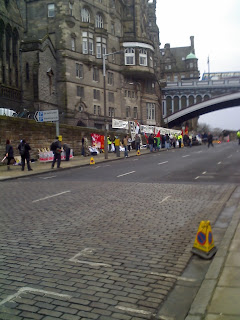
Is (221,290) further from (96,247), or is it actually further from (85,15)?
(85,15)

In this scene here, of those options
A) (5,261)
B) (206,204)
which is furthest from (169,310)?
(206,204)

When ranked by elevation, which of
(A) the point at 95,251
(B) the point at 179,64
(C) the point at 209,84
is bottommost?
(A) the point at 95,251

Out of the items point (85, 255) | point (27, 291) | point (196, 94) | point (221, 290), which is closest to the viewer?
point (221, 290)

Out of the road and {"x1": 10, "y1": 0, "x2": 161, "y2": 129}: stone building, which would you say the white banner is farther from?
the road

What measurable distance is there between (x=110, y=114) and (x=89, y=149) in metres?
21.0

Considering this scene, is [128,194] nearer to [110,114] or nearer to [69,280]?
[69,280]

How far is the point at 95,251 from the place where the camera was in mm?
5898

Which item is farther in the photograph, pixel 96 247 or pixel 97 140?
pixel 97 140

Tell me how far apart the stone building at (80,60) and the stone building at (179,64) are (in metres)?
77.1

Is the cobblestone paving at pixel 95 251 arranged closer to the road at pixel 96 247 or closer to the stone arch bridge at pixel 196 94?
the road at pixel 96 247

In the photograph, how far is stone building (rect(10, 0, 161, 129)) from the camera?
43.0m

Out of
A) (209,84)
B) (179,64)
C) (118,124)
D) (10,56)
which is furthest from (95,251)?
(179,64)

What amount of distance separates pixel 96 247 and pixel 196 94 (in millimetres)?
74883

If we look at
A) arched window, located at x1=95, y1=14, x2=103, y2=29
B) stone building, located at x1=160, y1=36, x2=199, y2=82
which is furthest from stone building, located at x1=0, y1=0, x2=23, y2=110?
stone building, located at x1=160, y1=36, x2=199, y2=82
